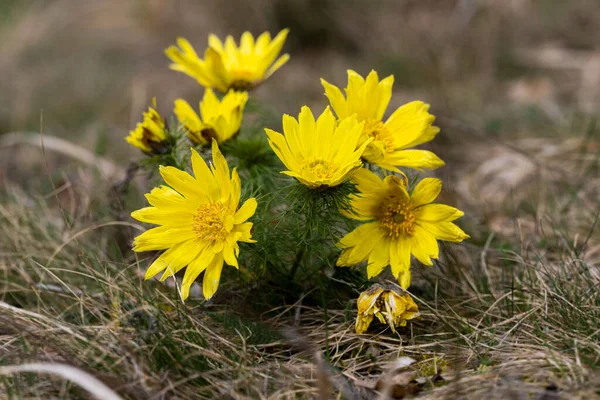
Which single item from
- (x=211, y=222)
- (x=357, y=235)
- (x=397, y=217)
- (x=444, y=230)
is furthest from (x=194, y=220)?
(x=444, y=230)

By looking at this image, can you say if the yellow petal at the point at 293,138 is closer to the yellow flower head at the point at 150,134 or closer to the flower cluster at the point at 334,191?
the flower cluster at the point at 334,191

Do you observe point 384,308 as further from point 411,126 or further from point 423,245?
point 411,126

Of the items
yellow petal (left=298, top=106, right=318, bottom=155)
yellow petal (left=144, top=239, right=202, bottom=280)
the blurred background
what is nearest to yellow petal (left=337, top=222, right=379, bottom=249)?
yellow petal (left=298, top=106, right=318, bottom=155)

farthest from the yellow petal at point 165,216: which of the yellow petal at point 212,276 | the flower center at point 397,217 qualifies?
the flower center at point 397,217

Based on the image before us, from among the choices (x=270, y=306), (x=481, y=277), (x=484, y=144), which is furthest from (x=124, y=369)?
(x=484, y=144)

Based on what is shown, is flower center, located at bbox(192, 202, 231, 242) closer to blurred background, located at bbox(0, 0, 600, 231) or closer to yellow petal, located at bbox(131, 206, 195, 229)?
yellow petal, located at bbox(131, 206, 195, 229)

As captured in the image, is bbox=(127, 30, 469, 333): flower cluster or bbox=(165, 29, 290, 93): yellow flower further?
bbox=(165, 29, 290, 93): yellow flower
